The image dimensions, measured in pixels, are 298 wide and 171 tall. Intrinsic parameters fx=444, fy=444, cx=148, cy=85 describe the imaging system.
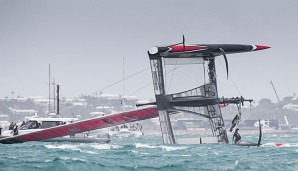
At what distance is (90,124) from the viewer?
1603 inches

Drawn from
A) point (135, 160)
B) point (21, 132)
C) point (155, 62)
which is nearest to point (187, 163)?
point (135, 160)

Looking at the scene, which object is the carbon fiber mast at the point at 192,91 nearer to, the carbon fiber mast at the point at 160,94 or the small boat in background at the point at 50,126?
the carbon fiber mast at the point at 160,94

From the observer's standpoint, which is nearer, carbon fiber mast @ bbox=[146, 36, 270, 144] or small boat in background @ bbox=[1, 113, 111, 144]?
carbon fiber mast @ bbox=[146, 36, 270, 144]

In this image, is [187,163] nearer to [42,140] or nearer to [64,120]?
[42,140]

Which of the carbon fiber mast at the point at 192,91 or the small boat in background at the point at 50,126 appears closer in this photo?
the carbon fiber mast at the point at 192,91

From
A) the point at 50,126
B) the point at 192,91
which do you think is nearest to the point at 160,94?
the point at 192,91

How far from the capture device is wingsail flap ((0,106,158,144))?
3997cm

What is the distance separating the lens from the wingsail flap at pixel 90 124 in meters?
40.0

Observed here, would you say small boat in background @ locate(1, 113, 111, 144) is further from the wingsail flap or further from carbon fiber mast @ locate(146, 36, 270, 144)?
carbon fiber mast @ locate(146, 36, 270, 144)

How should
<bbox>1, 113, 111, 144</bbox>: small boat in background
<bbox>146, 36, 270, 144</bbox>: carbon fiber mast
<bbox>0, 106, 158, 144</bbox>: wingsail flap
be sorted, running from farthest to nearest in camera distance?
1. <bbox>1, 113, 111, 144</bbox>: small boat in background
2. <bbox>0, 106, 158, 144</bbox>: wingsail flap
3. <bbox>146, 36, 270, 144</bbox>: carbon fiber mast

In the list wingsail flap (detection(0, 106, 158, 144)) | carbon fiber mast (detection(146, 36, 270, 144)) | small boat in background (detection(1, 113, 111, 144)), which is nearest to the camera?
carbon fiber mast (detection(146, 36, 270, 144))

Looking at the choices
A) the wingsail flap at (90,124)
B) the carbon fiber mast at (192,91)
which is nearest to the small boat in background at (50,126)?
the wingsail flap at (90,124)

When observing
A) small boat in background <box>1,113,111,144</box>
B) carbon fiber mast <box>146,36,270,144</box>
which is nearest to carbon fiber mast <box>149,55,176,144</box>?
carbon fiber mast <box>146,36,270,144</box>

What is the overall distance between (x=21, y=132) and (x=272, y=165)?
3145 centimetres
